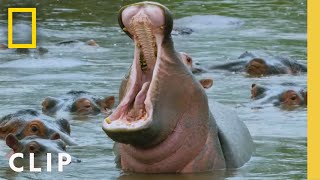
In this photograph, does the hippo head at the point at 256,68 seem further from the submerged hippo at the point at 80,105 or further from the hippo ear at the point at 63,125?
the hippo ear at the point at 63,125

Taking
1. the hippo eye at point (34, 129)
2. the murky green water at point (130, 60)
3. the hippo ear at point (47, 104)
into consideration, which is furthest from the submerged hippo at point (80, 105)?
the hippo eye at point (34, 129)

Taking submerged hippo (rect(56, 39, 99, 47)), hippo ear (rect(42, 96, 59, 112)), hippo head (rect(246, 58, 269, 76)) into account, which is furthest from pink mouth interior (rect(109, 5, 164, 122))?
submerged hippo (rect(56, 39, 99, 47))

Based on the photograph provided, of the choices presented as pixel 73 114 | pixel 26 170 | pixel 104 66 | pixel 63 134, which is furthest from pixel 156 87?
pixel 104 66

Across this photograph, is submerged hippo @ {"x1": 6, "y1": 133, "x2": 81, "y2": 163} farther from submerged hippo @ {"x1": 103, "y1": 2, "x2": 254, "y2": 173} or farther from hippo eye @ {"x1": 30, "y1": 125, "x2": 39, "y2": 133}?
submerged hippo @ {"x1": 103, "y1": 2, "x2": 254, "y2": 173}

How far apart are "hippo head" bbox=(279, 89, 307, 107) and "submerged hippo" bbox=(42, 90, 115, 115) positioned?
1.62m

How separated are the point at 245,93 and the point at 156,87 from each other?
5.22 m

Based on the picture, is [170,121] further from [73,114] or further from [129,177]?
[73,114]

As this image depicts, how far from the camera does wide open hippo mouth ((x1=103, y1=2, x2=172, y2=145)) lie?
27.0 ft

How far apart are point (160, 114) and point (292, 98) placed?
414cm

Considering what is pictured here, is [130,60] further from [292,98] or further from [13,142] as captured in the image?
[13,142]

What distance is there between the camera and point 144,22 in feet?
27.1

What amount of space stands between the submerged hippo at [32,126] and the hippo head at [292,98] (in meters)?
2.70

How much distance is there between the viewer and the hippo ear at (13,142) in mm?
9281

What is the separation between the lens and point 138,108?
27.5 ft
